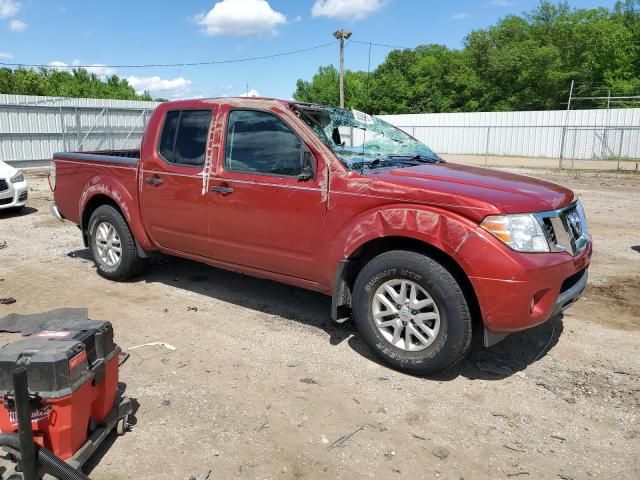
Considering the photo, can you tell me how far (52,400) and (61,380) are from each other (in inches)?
4.0

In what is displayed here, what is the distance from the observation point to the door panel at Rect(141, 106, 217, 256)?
15.6ft

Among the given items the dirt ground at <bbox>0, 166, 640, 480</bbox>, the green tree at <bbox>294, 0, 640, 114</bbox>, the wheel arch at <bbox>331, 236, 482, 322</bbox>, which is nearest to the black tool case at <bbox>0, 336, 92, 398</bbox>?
the dirt ground at <bbox>0, 166, 640, 480</bbox>

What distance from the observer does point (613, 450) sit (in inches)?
115

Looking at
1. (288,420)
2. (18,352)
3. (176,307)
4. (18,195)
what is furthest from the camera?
(18,195)

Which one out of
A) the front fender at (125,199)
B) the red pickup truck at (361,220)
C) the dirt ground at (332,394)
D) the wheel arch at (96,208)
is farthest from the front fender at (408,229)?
the wheel arch at (96,208)

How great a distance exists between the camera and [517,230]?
3314 mm

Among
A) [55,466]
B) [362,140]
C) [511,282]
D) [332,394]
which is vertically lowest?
[332,394]

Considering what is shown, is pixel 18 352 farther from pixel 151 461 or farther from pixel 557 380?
pixel 557 380

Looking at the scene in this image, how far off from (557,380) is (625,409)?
0.46 metres

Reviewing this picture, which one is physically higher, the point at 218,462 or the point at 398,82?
the point at 398,82

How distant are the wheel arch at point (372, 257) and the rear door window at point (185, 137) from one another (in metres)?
1.73

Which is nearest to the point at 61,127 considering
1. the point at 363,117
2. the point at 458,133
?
the point at 363,117

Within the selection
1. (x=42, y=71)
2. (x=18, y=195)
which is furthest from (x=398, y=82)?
(x=18, y=195)

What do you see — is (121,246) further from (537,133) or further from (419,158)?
(537,133)
